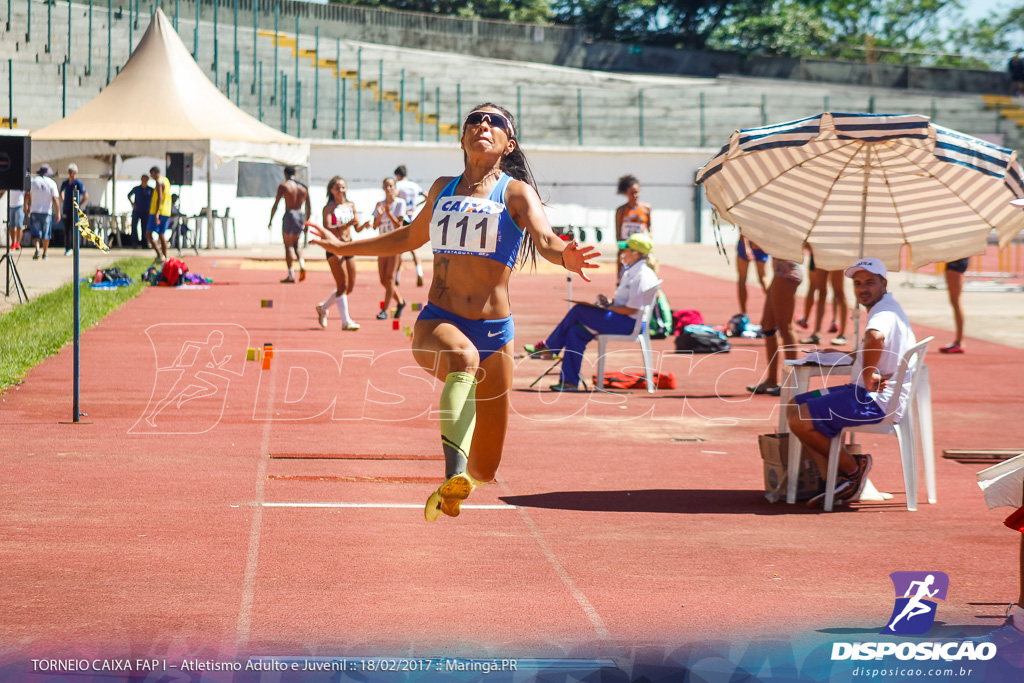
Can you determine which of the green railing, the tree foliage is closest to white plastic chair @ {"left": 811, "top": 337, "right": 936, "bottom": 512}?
the green railing

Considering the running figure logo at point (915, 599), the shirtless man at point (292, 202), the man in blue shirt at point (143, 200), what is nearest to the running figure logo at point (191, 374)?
the running figure logo at point (915, 599)

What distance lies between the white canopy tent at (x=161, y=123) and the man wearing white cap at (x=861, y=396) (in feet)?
71.7

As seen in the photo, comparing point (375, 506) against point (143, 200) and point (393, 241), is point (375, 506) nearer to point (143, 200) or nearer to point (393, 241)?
point (393, 241)

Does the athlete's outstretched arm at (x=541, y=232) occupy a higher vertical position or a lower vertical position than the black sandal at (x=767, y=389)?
higher

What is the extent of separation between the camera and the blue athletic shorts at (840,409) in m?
8.02

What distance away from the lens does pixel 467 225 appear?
217 inches

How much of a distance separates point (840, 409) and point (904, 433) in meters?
0.54

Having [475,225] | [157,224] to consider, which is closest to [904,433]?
[475,225]

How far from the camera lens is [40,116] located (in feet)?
133

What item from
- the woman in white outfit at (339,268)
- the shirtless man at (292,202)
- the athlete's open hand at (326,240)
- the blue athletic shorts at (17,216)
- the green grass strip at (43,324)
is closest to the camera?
the athlete's open hand at (326,240)

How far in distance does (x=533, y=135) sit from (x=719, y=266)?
1509 cm

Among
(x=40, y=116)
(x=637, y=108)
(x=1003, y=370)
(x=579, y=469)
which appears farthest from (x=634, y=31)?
(x=579, y=469)

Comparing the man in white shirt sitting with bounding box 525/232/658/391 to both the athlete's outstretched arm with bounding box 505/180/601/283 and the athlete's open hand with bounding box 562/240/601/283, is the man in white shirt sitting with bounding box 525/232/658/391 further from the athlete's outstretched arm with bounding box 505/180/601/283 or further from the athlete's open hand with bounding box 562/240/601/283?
the athlete's open hand with bounding box 562/240/601/283

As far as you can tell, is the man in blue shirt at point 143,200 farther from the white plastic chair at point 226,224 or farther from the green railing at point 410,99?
the green railing at point 410,99
